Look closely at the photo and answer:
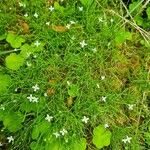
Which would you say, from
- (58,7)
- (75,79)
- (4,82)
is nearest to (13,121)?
(4,82)

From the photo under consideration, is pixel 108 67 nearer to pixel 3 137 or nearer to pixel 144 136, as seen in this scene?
pixel 144 136

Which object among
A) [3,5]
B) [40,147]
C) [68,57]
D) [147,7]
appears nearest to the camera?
[40,147]

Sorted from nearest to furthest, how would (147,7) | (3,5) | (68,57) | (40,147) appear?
(40,147) < (68,57) < (3,5) < (147,7)

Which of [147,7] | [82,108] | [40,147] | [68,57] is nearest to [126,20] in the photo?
[147,7]

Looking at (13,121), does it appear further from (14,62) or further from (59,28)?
(59,28)

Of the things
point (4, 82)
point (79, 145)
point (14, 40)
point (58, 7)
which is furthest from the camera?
point (58, 7)

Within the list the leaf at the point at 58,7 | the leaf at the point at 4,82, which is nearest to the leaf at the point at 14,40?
the leaf at the point at 4,82
